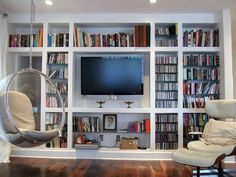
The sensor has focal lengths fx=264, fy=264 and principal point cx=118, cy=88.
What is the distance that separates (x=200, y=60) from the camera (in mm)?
4934

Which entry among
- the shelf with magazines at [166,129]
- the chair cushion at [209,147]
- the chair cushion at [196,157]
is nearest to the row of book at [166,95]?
the shelf with magazines at [166,129]

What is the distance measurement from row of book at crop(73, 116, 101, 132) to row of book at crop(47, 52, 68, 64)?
1099 mm

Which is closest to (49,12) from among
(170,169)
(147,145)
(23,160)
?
(23,160)

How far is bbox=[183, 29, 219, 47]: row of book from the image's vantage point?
4.88 m

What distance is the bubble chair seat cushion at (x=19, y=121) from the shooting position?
348 cm

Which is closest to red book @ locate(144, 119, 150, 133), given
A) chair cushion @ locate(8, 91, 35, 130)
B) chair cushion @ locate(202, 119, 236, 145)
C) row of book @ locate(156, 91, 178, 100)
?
row of book @ locate(156, 91, 178, 100)

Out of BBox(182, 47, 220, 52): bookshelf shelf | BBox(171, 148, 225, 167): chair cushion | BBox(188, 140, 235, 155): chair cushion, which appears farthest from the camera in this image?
BBox(182, 47, 220, 52): bookshelf shelf

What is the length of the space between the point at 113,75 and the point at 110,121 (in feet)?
2.93

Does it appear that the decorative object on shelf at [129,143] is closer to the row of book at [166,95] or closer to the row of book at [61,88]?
the row of book at [166,95]

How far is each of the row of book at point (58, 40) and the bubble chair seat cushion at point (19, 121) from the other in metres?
1.21

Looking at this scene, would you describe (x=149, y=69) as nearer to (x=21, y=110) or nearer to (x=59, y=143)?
(x=59, y=143)

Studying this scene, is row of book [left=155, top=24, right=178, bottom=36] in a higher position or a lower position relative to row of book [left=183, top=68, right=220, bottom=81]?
higher

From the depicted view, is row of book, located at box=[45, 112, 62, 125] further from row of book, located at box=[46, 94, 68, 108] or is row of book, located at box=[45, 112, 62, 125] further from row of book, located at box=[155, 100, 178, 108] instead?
row of book, located at box=[155, 100, 178, 108]

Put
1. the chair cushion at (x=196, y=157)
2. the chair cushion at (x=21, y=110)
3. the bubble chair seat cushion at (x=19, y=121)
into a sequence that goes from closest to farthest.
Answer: the chair cushion at (x=196, y=157) < the bubble chair seat cushion at (x=19, y=121) < the chair cushion at (x=21, y=110)
